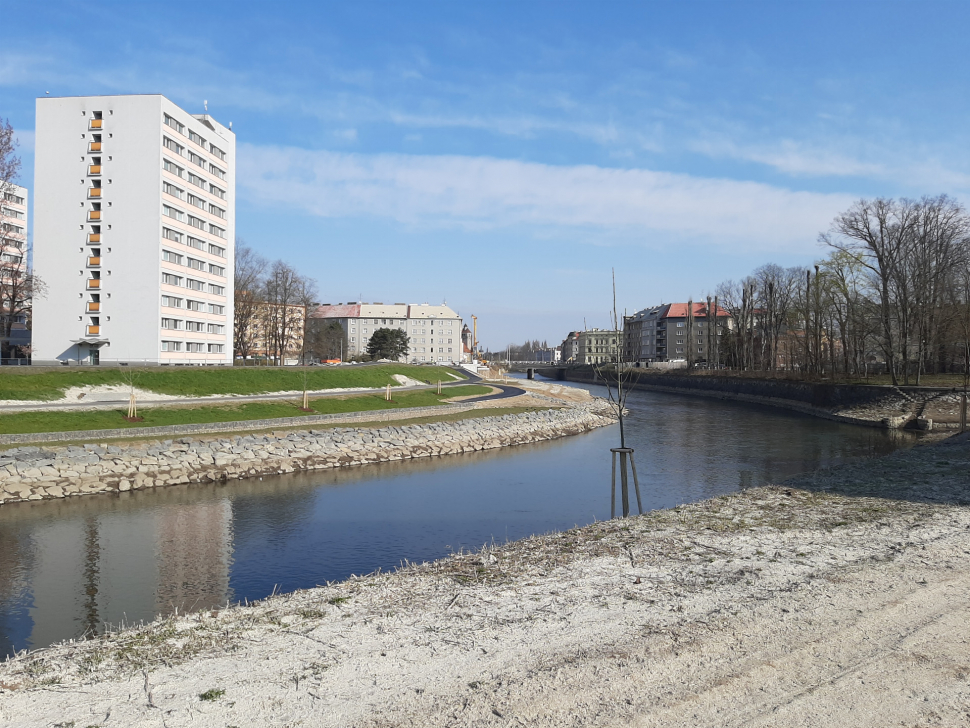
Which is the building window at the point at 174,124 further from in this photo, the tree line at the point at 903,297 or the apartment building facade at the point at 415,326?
the apartment building facade at the point at 415,326

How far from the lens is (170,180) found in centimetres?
6191

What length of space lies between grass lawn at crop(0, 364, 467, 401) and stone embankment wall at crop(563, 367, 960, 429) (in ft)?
88.7

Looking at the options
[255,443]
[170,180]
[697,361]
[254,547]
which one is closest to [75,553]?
[254,547]

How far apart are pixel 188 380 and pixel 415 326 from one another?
129 meters

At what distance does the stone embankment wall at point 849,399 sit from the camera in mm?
50281

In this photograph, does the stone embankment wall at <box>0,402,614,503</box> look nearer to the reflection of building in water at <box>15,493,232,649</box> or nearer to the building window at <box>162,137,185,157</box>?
the reflection of building in water at <box>15,493,232,649</box>

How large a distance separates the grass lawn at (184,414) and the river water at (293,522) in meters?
Result: 7.79

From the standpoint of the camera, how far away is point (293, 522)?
835 inches

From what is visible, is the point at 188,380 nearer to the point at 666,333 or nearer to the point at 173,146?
the point at 173,146

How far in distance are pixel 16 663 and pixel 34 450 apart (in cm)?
2094

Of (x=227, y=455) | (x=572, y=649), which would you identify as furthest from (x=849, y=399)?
(x=572, y=649)

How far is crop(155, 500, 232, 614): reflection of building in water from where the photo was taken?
1415 cm

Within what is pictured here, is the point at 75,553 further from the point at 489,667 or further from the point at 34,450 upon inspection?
the point at 489,667

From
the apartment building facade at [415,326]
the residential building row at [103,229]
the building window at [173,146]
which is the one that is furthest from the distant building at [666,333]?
the residential building row at [103,229]
